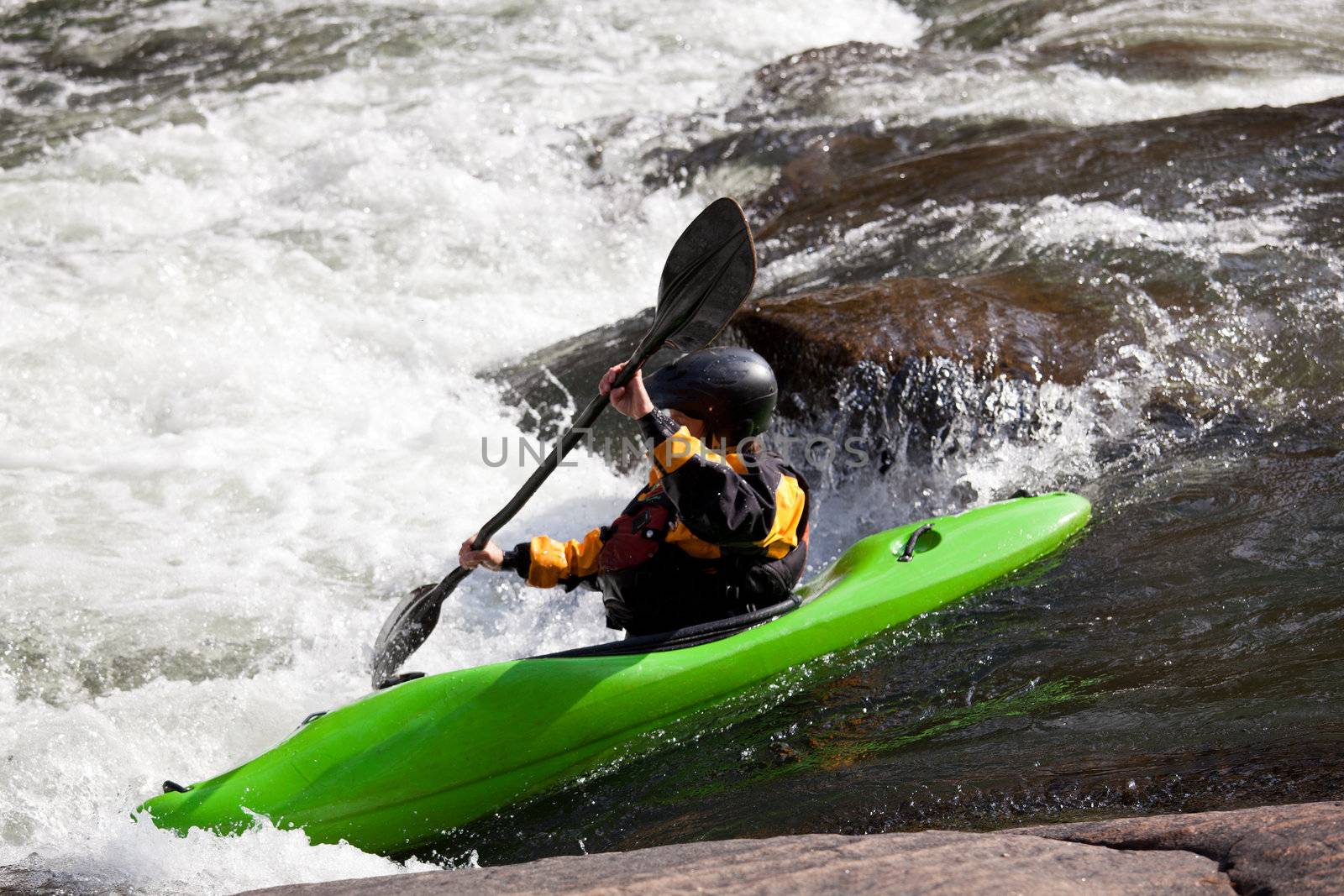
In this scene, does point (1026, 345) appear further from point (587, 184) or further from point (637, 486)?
point (587, 184)

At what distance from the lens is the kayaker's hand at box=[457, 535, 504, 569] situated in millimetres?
3242

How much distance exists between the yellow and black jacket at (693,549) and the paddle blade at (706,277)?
0.88 ft

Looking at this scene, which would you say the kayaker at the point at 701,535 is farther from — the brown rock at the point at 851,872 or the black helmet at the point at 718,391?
the brown rock at the point at 851,872

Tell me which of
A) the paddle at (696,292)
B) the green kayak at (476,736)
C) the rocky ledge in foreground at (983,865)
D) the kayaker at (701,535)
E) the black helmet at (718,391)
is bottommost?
the green kayak at (476,736)

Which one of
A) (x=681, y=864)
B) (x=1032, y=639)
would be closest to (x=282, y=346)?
(x=1032, y=639)

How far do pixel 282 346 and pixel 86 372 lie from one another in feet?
2.79

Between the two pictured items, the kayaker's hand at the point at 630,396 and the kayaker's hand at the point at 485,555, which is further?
the kayaker's hand at the point at 485,555

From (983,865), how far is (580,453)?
3.41 metres

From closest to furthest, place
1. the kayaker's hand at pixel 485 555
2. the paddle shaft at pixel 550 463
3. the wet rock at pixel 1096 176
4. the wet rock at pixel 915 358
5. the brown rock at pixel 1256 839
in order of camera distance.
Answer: the brown rock at pixel 1256 839, the paddle shaft at pixel 550 463, the kayaker's hand at pixel 485 555, the wet rock at pixel 915 358, the wet rock at pixel 1096 176

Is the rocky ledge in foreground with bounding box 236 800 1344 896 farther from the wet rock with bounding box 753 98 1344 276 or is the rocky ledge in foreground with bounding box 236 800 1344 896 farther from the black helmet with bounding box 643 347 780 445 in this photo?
the wet rock with bounding box 753 98 1344 276

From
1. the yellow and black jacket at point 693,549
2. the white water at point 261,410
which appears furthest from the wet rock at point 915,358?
the yellow and black jacket at point 693,549

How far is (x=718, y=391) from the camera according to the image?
126 inches

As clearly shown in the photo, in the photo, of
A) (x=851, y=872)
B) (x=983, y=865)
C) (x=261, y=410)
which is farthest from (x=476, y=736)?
(x=261, y=410)

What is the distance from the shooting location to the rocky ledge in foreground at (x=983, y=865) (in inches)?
77.8
